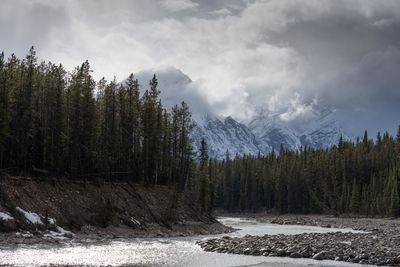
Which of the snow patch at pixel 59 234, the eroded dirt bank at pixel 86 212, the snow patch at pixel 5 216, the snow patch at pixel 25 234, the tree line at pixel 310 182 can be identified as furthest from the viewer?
the tree line at pixel 310 182

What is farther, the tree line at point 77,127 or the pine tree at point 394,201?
the pine tree at point 394,201

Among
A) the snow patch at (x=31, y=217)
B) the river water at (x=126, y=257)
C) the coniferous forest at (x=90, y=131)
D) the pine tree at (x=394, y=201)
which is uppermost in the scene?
the coniferous forest at (x=90, y=131)

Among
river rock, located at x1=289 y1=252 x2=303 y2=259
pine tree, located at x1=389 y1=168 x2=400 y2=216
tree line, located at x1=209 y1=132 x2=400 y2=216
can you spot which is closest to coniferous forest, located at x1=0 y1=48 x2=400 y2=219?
pine tree, located at x1=389 y1=168 x2=400 y2=216

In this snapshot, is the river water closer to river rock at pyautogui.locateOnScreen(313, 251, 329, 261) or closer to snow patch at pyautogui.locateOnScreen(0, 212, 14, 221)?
river rock at pyautogui.locateOnScreen(313, 251, 329, 261)

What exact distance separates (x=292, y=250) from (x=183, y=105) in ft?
197

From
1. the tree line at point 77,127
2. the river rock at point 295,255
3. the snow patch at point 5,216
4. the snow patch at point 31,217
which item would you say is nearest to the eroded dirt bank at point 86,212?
the snow patch at point 31,217

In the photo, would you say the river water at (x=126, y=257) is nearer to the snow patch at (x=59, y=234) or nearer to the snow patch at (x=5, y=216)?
the snow patch at (x=59, y=234)

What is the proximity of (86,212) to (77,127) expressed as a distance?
17.4 meters

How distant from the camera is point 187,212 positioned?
87438mm

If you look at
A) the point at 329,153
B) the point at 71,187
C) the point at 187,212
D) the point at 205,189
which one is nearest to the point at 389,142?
the point at 329,153

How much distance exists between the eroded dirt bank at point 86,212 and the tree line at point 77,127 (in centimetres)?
427

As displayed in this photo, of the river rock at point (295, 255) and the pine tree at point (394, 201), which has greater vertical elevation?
the pine tree at point (394, 201)

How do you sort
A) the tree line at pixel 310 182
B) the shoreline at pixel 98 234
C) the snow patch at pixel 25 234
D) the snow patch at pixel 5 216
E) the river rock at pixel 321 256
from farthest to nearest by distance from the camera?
the tree line at pixel 310 182, the snow patch at pixel 5 216, the snow patch at pixel 25 234, the shoreline at pixel 98 234, the river rock at pixel 321 256

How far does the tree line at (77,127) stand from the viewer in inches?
2726
